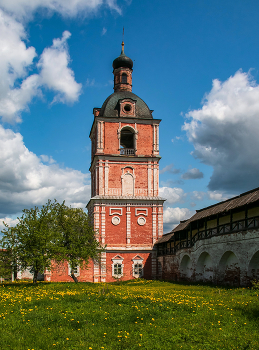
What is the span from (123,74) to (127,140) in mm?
8157

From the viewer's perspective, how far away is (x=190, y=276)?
26359 mm

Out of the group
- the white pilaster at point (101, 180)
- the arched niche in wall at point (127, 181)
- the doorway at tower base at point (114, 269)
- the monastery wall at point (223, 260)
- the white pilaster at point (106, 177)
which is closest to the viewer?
the monastery wall at point (223, 260)

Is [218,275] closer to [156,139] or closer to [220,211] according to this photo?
[220,211]

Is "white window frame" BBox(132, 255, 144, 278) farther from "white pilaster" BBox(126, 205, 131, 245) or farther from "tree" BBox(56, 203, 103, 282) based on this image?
"tree" BBox(56, 203, 103, 282)

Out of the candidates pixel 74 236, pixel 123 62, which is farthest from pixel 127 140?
pixel 74 236

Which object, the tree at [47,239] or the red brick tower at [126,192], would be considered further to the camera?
the red brick tower at [126,192]

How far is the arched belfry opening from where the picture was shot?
124ft

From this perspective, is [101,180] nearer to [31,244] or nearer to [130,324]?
[31,244]

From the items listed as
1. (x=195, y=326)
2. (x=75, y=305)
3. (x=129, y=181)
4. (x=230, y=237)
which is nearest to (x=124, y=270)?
(x=129, y=181)

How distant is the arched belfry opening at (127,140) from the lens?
124 feet

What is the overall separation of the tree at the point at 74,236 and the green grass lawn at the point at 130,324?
14.6 metres

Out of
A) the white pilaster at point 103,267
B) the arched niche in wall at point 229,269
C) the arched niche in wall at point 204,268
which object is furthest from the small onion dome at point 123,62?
the arched niche in wall at point 229,269

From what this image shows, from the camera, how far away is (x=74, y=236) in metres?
28.5

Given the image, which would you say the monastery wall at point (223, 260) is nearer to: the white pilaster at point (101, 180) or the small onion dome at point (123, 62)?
the white pilaster at point (101, 180)
